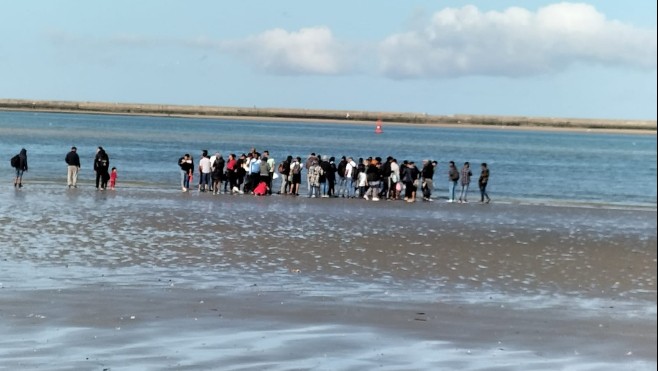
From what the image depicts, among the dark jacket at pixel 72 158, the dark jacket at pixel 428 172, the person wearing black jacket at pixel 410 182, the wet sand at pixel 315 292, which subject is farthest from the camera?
the dark jacket at pixel 72 158

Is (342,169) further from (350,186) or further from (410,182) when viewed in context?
(410,182)

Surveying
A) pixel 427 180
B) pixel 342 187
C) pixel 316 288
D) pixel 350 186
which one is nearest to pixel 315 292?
pixel 316 288

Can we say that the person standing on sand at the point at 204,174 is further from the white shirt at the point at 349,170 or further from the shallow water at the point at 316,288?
the shallow water at the point at 316,288

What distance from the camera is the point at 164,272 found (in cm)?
1811

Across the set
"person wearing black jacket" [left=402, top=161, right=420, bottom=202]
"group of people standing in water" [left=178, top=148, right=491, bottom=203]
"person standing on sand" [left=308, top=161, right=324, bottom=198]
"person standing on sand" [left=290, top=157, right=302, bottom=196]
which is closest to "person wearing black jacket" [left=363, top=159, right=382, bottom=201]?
"group of people standing in water" [left=178, top=148, right=491, bottom=203]

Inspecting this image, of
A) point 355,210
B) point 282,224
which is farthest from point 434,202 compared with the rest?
point 282,224

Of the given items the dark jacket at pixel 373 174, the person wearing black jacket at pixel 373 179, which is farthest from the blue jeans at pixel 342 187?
the dark jacket at pixel 373 174

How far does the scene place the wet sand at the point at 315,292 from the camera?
11.7 m

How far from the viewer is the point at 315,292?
1647 centimetres

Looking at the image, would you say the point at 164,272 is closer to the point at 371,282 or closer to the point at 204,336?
the point at 371,282

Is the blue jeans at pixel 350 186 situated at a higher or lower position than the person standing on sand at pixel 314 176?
lower

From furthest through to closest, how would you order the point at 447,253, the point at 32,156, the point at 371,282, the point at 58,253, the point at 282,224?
the point at 32,156
the point at 282,224
the point at 447,253
the point at 58,253
the point at 371,282

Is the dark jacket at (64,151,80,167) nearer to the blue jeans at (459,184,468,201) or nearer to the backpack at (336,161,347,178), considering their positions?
the backpack at (336,161,347,178)

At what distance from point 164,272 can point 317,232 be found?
7906 mm
